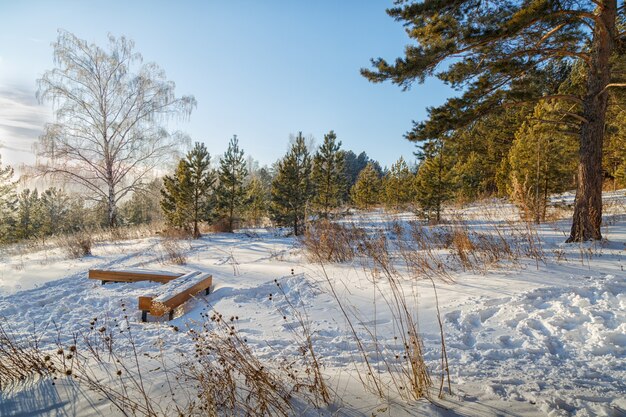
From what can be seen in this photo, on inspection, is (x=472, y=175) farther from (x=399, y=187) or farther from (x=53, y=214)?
(x=53, y=214)

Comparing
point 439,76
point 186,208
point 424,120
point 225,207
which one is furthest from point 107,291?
point 225,207

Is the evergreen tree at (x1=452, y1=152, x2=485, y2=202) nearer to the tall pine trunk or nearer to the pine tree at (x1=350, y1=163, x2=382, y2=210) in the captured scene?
the pine tree at (x1=350, y1=163, x2=382, y2=210)

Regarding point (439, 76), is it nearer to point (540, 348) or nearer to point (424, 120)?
point (424, 120)

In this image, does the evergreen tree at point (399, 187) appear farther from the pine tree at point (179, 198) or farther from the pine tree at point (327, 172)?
the pine tree at point (179, 198)

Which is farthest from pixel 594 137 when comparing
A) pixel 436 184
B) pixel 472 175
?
pixel 472 175

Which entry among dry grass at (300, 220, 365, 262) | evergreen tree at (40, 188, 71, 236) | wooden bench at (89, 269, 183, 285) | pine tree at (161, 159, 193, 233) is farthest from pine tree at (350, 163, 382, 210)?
evergreen tree at (40, 188, 71, 236)

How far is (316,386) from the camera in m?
1.68

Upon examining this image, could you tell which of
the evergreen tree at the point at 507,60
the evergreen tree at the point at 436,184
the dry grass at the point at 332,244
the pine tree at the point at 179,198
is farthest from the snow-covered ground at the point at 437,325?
the evergreen tree at the point at 436,184

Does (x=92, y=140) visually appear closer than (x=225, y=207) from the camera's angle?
Yes

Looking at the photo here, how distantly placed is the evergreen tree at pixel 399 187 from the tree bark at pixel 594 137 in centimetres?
1627

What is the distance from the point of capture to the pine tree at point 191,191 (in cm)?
1286

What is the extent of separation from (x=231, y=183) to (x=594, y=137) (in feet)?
44.5

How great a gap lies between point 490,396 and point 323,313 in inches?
75.3

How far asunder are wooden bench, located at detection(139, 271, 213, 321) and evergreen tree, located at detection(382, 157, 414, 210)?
61.6 ft
